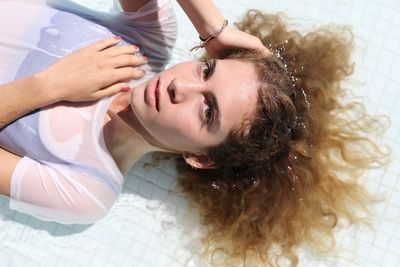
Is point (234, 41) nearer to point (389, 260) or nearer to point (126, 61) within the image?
point (126, 61)

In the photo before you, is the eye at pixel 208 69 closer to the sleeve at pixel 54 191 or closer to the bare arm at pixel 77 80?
the bare arm at pixel 77 80

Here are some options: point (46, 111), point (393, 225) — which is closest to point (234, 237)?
point (393, 225)

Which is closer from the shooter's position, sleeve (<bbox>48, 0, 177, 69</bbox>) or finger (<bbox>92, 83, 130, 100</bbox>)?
finger (<bbox>92, 83, 130, 100</bbox>)

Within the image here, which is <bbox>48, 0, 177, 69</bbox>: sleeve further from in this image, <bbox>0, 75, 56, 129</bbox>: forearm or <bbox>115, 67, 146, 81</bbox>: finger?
<bbox>0, 75, 56, 129</bbox>: forearm

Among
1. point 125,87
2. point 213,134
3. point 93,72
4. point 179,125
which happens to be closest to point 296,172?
point 213,134

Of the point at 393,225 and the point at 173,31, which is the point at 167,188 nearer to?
the point at 173,31

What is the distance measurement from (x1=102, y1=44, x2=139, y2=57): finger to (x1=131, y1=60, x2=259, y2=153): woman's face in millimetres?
205

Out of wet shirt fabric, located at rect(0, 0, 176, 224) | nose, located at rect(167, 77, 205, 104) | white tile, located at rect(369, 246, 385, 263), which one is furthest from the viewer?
white tile, located at rect(369, 246, 385, 263)

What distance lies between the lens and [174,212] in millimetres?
2260

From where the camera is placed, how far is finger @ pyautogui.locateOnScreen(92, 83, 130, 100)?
5.56 ft

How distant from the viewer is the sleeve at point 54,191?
1692 mm

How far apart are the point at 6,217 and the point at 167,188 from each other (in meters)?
0.70

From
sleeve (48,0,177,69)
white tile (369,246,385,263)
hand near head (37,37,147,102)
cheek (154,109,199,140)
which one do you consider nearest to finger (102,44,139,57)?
hand near head (37,37,147,102)

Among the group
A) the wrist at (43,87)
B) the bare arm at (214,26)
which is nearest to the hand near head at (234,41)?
the bare arm at (214,26)
